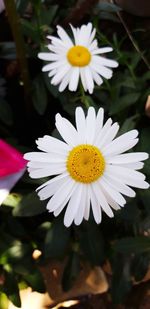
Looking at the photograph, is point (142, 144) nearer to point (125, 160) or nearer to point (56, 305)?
point (125, 160)

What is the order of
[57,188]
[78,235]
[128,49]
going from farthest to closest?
1. [128,49]
2. [78,235]
3. [57,188]

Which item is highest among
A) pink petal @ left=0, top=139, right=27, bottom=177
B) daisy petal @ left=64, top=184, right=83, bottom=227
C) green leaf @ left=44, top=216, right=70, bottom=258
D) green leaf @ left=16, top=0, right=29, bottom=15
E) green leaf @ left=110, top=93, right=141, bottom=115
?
green leaf @ left=16, top=0, right=29, bottom=15

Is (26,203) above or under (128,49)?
under

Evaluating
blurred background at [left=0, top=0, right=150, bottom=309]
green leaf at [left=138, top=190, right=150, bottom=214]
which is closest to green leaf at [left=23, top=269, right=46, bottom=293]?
blurred background at [left=0, top=0, right=150, bottom=309]

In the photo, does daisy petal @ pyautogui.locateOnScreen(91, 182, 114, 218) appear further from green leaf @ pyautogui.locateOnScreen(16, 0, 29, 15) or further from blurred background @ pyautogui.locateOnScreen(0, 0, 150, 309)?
green leaf @ pyautogui.locateOnScreen(16, 0, 29, 15)

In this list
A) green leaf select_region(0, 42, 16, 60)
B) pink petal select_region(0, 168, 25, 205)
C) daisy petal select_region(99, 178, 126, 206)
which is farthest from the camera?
green leaf select_region(0, 42, 16, 60)

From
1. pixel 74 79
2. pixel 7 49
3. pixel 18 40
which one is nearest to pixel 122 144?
pixel 74 79

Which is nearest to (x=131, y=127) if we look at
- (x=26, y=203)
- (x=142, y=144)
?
(x=142, y=144)
